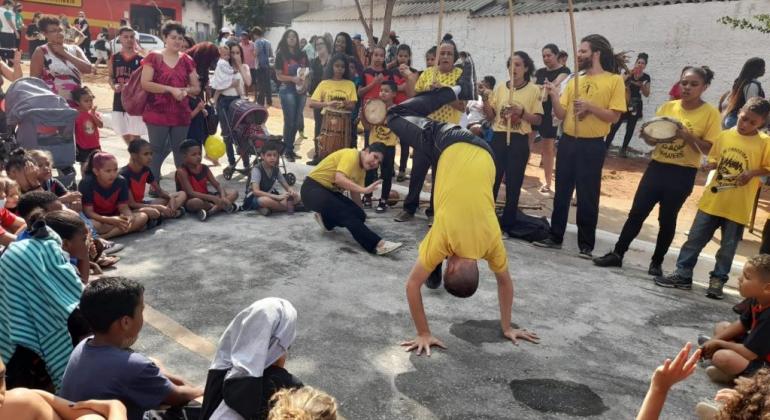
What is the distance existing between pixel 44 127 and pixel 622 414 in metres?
6.25

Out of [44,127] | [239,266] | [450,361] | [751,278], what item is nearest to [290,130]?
[44,127]

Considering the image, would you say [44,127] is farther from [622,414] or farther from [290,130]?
[622,414]

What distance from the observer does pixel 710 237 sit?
5277mm

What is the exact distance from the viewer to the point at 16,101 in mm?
6484

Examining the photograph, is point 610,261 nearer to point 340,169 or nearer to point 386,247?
point 386,247

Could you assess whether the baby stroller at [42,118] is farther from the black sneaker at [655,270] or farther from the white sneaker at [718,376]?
the white sneaker at [718,376]

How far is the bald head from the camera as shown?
351cm

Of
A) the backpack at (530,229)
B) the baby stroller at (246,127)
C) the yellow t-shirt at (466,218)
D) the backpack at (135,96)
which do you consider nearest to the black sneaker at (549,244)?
the backpack at (530,229)

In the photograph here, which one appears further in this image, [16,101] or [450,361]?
[16,101]

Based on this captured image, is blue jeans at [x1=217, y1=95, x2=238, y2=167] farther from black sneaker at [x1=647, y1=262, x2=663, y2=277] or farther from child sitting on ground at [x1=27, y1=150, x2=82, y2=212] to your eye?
black sneaker at [x1=647, y1=262, x2=663, y2=277]

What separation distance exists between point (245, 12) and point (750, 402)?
26.1 metres

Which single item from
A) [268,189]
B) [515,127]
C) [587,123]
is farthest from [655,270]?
[268,189]

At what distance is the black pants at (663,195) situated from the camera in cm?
535

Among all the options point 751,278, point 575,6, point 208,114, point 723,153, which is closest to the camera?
point 751,278
